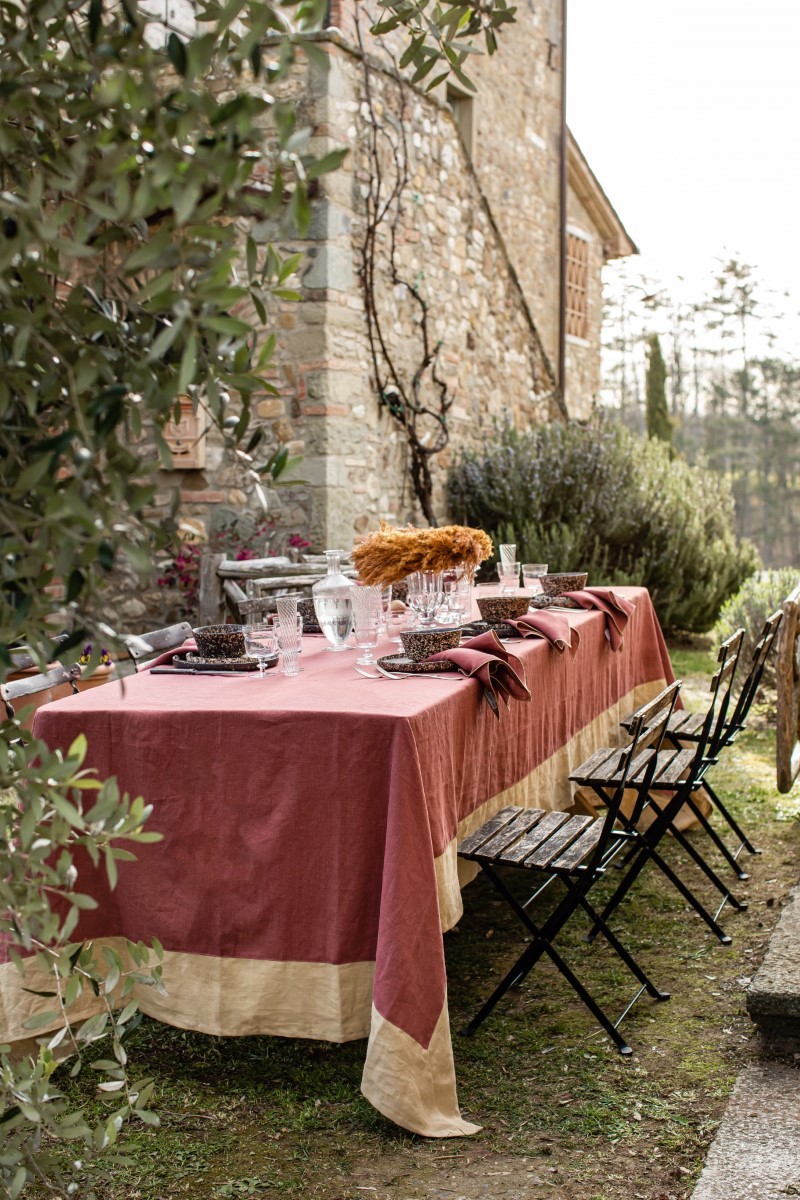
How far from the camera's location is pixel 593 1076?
2.96m

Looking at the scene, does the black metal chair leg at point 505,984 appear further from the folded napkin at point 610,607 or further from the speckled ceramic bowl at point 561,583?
the speckled ceramic bowl at point 561,583

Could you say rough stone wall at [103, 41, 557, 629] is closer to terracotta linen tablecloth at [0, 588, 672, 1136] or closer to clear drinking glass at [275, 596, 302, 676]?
clear drinking glass at [275, 596, 302, 676]

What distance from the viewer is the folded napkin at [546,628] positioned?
3.91 meters

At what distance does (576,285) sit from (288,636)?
12.6 m

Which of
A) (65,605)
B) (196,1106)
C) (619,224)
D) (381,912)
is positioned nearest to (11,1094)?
(65,605)

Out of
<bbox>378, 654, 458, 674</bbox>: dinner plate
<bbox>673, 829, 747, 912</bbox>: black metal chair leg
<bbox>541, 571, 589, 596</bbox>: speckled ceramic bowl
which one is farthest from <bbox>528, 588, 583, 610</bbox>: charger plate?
<bbox>378, 654, 458, 674</bbox>: dinner plate

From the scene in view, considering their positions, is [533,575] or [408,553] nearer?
[408,553]

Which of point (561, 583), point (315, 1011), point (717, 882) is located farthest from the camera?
point (561, 583)

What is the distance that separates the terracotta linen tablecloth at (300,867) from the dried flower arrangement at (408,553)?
2.28 ft

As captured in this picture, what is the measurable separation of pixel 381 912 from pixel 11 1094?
3.45 ft

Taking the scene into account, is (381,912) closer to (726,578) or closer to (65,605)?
(65,605)

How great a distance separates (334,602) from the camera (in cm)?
363

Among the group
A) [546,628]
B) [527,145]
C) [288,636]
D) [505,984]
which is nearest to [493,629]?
[546,628]

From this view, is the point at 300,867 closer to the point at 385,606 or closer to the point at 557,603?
the point at 385,606
